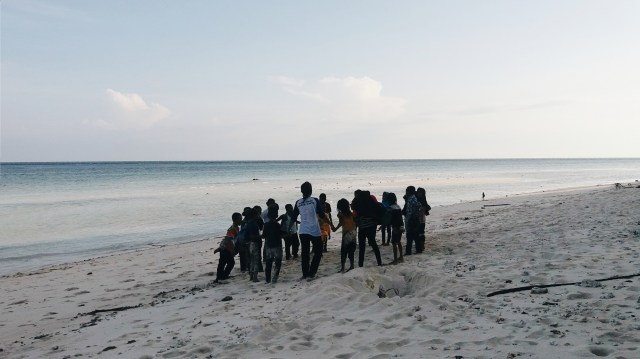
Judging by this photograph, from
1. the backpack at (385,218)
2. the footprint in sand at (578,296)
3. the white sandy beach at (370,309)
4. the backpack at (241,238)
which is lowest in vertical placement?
the white sandy beach at (370,309)

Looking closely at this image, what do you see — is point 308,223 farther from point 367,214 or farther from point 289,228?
point 289,228

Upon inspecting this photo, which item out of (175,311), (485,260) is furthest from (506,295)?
(175,311)

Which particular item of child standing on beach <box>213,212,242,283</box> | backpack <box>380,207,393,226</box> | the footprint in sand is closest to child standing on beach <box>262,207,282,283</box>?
child standing on beach <box>213,212,242,283</box>

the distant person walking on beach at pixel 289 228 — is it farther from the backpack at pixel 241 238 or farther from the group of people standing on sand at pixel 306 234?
the backpack at pixel 241 238

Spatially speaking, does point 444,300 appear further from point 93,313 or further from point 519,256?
point 93,313

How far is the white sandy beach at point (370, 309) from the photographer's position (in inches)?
205

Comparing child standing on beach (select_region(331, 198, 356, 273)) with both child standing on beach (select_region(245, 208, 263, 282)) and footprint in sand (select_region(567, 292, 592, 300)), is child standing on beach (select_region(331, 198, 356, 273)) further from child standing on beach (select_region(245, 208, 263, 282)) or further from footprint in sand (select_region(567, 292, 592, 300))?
footprint in sand (select_region(567, 292, 592, 300))

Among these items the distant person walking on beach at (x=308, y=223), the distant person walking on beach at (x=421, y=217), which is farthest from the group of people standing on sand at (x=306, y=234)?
the distant person walking on beach at (x=421, y=217)

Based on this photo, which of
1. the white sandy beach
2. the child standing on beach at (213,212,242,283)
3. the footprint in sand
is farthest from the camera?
the child standing on beach at (213,212,242,283)

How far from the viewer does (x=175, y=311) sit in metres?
7.52

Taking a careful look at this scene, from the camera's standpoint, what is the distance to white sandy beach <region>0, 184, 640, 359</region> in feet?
17.1

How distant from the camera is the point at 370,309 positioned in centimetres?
→ 650

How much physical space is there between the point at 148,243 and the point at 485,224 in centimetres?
1273

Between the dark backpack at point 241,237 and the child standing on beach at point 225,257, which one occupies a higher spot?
the dark backpack at point 241,237
